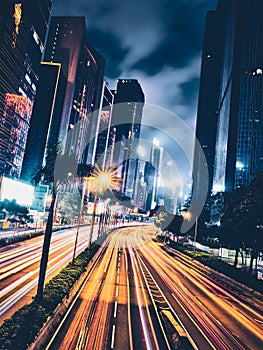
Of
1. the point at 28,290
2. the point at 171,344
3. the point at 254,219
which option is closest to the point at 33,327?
the point at 171,344

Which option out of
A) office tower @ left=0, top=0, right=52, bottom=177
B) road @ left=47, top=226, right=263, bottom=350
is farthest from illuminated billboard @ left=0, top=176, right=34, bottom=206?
road @ left=47, top=226, right=263, bottom=350

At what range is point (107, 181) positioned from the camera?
44656 mm

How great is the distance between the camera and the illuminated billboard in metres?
76.4

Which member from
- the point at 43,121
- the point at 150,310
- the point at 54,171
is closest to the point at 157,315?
the point at 150,310

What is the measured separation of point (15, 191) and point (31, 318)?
7573 cm

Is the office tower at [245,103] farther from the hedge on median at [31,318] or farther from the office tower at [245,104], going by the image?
the hedge on median at [31,318]

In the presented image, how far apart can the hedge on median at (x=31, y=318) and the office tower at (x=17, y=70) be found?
13202 centimetres

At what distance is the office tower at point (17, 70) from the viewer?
137 m

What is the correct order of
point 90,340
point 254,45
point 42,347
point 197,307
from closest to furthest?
point 42,347
point 90,340
point 197,307
point 254,45

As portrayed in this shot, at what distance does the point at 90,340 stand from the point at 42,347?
109 inches

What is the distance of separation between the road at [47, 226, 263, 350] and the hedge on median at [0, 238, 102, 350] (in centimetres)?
134

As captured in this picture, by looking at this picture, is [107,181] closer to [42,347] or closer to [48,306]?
[48,306]

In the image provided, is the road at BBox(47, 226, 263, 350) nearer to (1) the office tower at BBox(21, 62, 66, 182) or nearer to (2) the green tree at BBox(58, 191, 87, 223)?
(2) the green tree at BBox(58, 191, 87, 223)

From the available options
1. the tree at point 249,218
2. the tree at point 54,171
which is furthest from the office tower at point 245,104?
the tree at point 54,171
